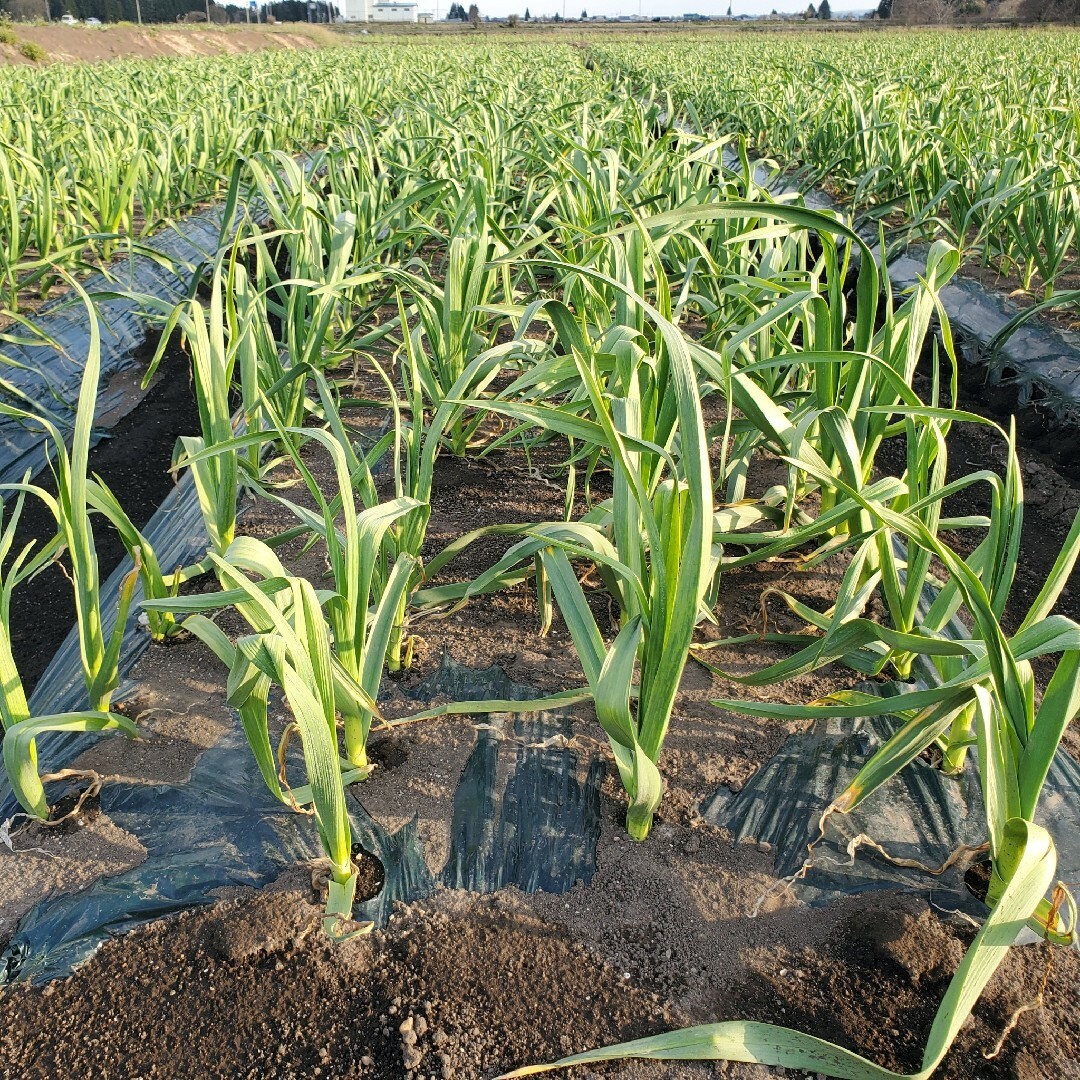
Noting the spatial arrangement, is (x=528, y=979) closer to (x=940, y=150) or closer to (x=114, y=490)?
(x=114, y=490)

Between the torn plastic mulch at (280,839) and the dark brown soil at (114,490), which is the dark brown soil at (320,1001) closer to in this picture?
the torn plastic mulch at (280,839)

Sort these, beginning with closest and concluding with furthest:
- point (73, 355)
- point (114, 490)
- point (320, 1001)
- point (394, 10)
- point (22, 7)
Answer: point (320, 1001), point (114, 490), point (73, 355), point (22, 7), point (394, 10)

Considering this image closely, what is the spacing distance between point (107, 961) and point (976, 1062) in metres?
0.98

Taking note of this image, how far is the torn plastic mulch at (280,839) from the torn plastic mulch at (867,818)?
22 cm

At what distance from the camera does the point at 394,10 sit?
68.8m

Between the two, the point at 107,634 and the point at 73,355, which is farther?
the point at 73,355

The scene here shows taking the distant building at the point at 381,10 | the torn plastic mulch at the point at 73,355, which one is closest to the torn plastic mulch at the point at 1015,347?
the torn plastic mulch at the point at 73,355

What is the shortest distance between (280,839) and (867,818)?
80 cm

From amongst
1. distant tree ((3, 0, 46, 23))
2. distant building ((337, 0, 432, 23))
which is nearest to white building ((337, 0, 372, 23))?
distant building ((337, 0, 432, 23))

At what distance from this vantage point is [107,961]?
1.03 m

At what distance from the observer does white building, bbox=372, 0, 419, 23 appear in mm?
66875

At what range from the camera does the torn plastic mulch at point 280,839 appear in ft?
3.51

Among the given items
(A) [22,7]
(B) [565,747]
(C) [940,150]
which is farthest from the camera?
(A) [22,7]

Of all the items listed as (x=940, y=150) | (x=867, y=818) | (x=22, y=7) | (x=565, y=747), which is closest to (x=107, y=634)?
(x=565, y=747)
